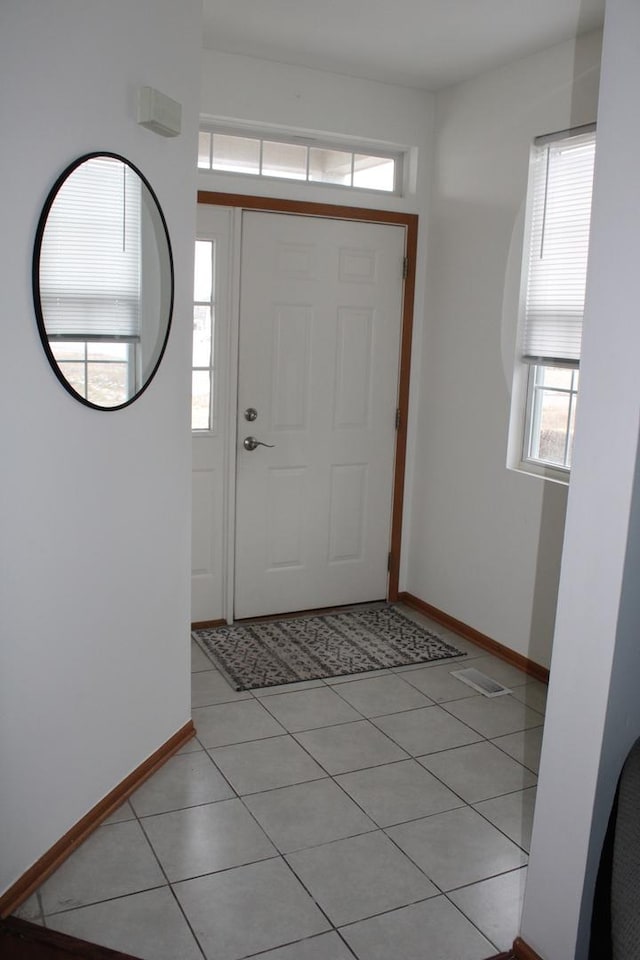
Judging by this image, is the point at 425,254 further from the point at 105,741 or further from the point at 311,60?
the point at 105,741

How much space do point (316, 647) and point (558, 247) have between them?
209 cm

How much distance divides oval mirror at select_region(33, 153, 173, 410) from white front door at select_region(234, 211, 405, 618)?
1460 mm

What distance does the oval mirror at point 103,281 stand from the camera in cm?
217

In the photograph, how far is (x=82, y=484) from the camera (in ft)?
7.79

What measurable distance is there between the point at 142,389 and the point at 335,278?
1.94m

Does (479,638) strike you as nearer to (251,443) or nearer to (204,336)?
(251,443)

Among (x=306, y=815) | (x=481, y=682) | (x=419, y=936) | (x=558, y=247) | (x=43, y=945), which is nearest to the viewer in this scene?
(x=43, y=945)

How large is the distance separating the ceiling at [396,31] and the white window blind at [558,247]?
438mm

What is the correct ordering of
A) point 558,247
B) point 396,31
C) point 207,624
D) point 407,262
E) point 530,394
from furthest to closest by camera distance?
point 407,262 → point 207,624 → point 530,394 → point 558,247 → point 396,31

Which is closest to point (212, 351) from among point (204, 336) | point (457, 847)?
point (204, 336)

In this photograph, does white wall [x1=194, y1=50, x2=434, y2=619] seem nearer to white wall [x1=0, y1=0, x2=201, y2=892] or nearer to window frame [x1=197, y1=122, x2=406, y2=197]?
window frame [x1=197, y1=122, x2=406, y2=197]

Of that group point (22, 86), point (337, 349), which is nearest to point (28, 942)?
point (22, 86)

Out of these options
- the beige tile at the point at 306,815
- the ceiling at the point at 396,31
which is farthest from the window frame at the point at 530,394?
the beige tile at the point at 306,815

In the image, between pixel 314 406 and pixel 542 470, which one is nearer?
pixel 542 470
